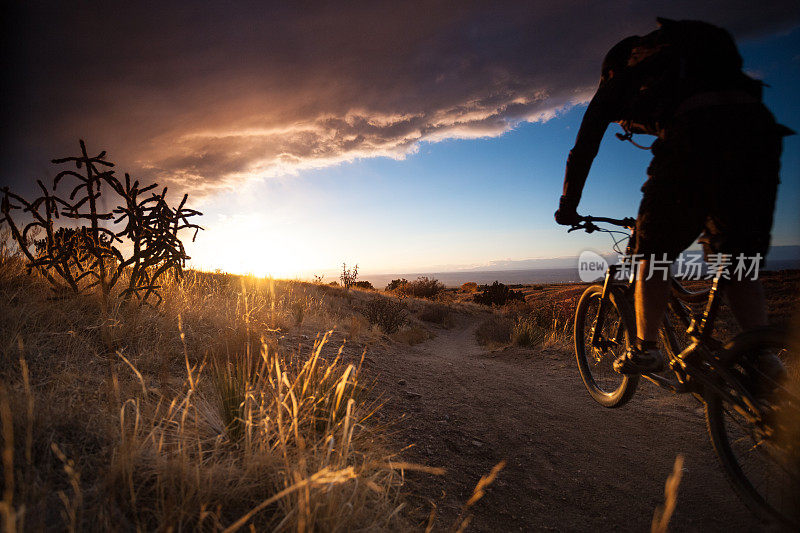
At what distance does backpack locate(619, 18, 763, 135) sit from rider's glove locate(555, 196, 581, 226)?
623mm

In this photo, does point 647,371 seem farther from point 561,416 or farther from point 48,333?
point 48,333

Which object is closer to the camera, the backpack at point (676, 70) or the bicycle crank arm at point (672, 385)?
the backpack at point (676, 70)

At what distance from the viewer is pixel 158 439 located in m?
1.90

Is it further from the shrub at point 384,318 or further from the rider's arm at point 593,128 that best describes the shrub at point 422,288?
the rider's arm at point 593,128

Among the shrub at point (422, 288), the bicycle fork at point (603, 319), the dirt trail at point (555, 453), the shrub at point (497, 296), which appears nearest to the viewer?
the dirt trail at point (555, 453)

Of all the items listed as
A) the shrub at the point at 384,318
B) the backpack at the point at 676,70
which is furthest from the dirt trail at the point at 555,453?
the shrub at the point at 384,318

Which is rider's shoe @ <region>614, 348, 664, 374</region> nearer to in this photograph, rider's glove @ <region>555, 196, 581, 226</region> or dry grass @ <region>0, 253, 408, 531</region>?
rider's glove @ <region>555, 196, 581, 226</region>

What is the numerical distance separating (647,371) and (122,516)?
2.88 meters

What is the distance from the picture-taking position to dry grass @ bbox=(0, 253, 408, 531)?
1.34 m

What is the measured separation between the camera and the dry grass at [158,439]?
1340 mm

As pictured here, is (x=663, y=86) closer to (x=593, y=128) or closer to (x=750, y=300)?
(x=593, y=128)

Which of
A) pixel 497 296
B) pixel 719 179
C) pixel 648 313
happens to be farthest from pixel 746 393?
pixel 497 296

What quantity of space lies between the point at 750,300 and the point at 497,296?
21.5m

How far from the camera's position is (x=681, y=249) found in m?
2.18
